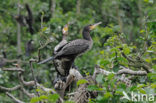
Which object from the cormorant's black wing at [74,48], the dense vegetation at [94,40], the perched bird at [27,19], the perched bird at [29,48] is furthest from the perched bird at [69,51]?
the perched bird at [27,19]

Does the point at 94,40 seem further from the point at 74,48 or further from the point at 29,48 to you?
the point at 29,48

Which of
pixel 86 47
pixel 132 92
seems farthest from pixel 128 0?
pixel 132 92

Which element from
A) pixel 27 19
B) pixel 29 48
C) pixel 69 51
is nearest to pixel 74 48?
pixel 69 51

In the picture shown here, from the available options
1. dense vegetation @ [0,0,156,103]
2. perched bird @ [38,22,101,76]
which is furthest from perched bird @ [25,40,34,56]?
perched bird @ [38,22,101,76]

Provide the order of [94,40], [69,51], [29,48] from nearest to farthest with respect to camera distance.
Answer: [69,51] → [94,40] → [29,48]

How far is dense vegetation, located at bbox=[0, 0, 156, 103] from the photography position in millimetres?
3450

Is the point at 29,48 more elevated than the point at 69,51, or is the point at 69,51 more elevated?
the point at 29,48

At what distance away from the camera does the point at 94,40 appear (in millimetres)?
7020

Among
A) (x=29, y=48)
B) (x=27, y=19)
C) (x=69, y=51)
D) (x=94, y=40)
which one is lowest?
(x=69, y=51)

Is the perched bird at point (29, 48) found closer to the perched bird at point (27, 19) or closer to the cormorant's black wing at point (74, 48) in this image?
the perched bird at point (27, 19)

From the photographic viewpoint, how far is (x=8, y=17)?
980 cm

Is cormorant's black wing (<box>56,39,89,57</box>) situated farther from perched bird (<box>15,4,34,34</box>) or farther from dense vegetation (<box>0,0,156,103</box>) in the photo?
perched bird (<box>15,4,34,34</box>)

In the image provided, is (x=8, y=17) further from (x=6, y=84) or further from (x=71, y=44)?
(x=71, y=44)

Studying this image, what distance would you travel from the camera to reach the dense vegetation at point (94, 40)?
345 cm
